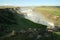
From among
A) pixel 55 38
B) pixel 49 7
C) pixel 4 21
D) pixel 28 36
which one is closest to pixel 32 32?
pixel 28 36

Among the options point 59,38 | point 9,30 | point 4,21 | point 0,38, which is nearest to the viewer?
point 0,38

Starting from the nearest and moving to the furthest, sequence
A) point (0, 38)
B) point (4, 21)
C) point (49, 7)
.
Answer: point (0, 38)
point (4, 21)
point (49, 7)

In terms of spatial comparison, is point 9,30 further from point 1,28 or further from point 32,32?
point 32,32

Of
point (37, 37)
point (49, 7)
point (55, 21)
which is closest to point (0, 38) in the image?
point (37, 37)

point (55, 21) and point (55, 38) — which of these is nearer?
point (55, 38)

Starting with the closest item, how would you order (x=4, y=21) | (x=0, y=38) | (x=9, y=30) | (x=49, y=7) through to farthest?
(x=0, y=38) < (x=9, y=30) < (x=4, y=21) < (x=49, y=7)

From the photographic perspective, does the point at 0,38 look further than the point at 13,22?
No

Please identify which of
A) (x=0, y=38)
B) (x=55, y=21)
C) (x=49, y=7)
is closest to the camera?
(x=0, y=38)

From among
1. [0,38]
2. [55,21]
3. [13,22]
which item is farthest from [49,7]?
[0,38]

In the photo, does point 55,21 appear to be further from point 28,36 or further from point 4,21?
point 28,36
